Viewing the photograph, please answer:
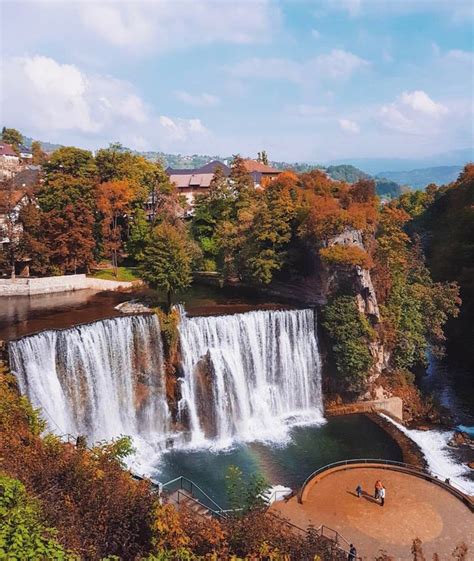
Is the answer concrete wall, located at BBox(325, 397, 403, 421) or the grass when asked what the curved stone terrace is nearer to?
concrete wall, located at BBox(325, 397, 403, 421)

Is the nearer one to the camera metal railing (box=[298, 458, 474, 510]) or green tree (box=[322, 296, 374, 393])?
metal railing (box=[298, 458, 474, 510])

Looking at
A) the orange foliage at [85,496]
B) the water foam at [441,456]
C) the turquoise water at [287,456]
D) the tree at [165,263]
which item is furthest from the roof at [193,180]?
the orange foliage at [85,496]

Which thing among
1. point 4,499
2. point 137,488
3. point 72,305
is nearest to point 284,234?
point 72,305

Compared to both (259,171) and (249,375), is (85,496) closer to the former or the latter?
(249,375)

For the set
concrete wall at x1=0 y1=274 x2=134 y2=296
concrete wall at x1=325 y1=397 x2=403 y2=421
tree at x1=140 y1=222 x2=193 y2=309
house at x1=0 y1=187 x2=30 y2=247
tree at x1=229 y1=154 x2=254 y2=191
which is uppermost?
tree at x1=229 y1=154 x2=254 y2=191

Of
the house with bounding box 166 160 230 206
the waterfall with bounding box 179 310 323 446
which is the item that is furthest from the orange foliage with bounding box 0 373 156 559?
the house with bounding box 166 160 230 206

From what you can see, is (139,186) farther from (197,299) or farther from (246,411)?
(246,411)
